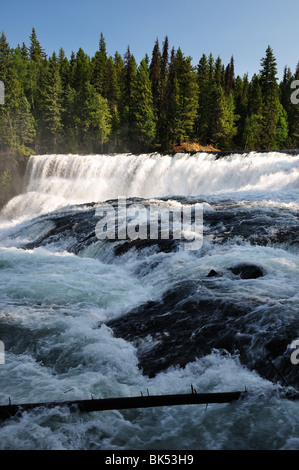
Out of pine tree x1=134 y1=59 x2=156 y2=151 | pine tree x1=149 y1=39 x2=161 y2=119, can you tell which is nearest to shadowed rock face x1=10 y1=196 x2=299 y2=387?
pine tree x1=134 y1=59 x2=156 y2=151

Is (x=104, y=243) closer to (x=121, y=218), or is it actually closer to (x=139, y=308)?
(x=121, y=218)

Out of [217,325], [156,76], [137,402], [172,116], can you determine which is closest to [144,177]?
[172,116]

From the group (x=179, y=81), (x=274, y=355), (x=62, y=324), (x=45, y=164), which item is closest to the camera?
(x=274, y=355)

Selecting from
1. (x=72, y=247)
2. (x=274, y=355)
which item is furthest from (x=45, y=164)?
(x=274, y=355)

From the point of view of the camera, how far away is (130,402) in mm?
3562

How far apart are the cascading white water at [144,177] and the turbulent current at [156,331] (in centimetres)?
876

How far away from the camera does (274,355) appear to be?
5.23 m

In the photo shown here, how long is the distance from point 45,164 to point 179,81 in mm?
21946

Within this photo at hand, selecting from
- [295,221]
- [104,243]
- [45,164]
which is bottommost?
[104,243]

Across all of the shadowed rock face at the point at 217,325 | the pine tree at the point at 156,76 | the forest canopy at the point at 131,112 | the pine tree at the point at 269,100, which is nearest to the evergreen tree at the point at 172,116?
the forest canopy at the point at 131,112

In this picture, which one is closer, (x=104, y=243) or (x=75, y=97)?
(x=104, y=243)

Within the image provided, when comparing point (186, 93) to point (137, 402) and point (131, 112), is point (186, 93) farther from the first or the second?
point (137, 402)

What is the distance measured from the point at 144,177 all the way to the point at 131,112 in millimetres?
24182

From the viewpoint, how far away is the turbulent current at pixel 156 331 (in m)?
4.04
